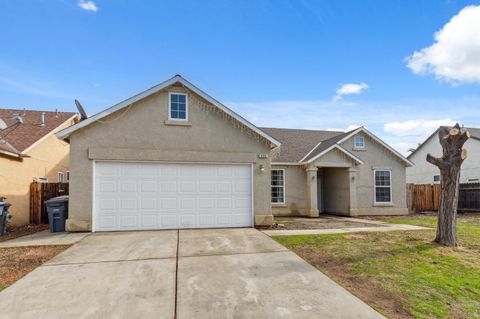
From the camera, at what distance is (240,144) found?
11.1m

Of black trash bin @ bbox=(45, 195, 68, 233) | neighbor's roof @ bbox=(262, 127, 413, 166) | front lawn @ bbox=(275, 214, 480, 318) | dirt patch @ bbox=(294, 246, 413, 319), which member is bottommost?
front lawn @ bbox=(275, 214, 480, 318)

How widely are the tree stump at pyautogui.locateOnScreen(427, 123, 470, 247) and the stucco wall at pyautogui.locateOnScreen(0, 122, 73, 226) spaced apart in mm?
16037

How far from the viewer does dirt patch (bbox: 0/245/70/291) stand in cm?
539

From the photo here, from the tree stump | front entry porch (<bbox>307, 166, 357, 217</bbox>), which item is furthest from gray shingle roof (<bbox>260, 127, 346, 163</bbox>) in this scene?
the tree stump

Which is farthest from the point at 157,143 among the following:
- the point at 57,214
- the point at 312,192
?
the point at 312,192

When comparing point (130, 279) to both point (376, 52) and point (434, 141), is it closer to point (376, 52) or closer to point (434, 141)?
point (376, 52)

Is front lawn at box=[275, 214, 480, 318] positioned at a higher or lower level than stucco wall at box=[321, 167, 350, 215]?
lower

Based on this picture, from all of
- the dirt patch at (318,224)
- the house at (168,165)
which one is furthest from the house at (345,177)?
the house at (168,165)

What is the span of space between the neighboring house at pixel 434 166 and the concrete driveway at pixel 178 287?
2255 cm

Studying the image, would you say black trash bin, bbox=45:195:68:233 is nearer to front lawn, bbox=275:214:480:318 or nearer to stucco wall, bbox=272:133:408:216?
front lawn, bbox=275:214:480:318

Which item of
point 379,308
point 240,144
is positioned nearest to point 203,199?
point 240,144

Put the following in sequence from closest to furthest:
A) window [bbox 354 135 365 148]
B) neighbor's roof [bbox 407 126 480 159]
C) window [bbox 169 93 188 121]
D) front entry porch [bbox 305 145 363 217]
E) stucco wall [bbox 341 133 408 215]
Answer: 1. window [bbox 169 93 188 121]
2. front entry porch [bbox 305 145 363 217]
3. stucco wall [bbox 341 133 408 215]
4. window [bbox 354 135 365 148]
5. neighbor's roof [bbox 407 126 480 159]

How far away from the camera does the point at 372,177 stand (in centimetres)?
1645

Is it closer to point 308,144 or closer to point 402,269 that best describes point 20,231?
point 402,269
